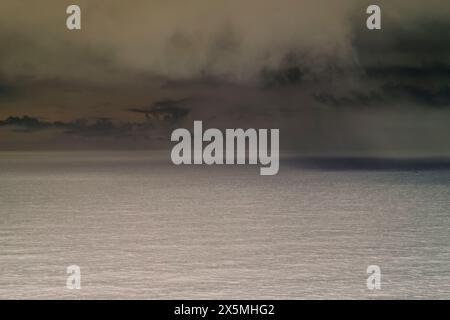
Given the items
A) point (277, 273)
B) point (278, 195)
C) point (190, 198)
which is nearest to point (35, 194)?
point (190, 198)

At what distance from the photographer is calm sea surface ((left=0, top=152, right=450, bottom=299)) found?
3881cm

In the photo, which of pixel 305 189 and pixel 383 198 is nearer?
pixel 383 198

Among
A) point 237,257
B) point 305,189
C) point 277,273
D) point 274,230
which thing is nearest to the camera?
point 277,273

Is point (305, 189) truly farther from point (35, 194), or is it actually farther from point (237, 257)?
point (237, 257)

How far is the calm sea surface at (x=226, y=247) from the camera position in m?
38.8

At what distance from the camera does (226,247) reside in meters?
55.6

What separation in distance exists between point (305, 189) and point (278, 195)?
48.5 ft
